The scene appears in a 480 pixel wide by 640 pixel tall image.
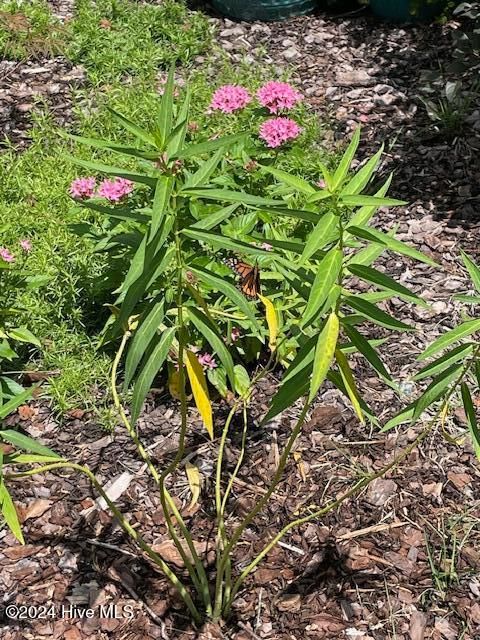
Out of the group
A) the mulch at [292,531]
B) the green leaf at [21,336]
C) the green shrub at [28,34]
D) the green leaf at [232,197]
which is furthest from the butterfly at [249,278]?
the green shrub at [28,34]

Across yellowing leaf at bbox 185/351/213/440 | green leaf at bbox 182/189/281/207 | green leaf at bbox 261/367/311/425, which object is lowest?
yellowing leaf at bbox 185/351/213/440

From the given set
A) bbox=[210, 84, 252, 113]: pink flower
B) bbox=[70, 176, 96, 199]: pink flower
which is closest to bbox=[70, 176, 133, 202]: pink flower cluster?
bbox=[70, 176, 96, 199]: pink flower

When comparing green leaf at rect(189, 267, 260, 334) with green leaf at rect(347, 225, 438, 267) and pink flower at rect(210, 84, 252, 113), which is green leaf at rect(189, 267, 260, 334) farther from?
pink flower at rect(210, 84, 252, 113)

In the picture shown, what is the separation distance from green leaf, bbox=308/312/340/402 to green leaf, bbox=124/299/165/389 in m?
0.32

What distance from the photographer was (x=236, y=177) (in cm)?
305

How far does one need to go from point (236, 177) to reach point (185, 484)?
112cm

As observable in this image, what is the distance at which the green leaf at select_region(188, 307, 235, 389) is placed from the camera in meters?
1.71

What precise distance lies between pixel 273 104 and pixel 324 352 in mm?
1647

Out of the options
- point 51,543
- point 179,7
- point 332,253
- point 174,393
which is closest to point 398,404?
point 174,393

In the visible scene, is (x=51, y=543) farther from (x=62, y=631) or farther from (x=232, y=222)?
(x=232, y=222)

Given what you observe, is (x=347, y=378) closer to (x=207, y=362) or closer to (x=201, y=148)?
(x=201, y=148)

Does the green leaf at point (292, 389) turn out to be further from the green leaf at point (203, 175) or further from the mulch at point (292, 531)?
the mulch at point (292, 531)

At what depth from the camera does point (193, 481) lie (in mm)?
2494

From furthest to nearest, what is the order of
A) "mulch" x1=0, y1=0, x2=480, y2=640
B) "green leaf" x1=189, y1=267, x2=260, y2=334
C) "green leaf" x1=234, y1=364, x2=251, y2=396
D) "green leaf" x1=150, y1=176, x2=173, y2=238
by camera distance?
"green leaf" x1=234, y1=364, x2=251, y2=396 < "mulch" x1=0, y1=0, x2=480, y2=640 < "green leaf" x1=189, y1=267, x2=260, y2=334 < "green leaf" x1=150, y1=176, x2=173, y2=238
